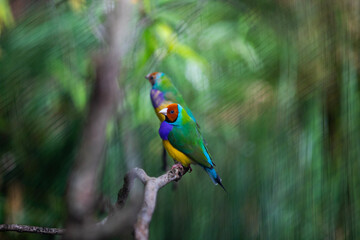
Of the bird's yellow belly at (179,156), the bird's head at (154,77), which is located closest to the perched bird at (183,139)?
the bird's yellow belly at (179,156)

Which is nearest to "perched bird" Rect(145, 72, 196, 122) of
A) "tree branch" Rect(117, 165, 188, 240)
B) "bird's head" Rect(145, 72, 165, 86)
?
"bird's head" Rect(145, 72, 165, 86)

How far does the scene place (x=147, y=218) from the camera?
0.43 metres

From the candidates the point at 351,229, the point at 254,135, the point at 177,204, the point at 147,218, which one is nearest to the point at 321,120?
the point at 254,135

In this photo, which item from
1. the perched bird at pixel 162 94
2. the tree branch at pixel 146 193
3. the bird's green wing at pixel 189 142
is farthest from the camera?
the perched bird at pixel 162 94

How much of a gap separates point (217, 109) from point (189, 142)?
23 centimetres

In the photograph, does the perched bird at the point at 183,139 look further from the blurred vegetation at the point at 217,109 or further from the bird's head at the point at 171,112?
the blurred vegetation at the point at 217,109

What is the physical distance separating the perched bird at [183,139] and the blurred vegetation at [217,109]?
0.18 metres

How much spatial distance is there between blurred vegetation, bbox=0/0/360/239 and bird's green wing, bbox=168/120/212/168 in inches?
7.4

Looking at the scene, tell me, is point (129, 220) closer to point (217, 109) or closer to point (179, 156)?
point (179, 156)

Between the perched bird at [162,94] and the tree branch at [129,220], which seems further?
the perched bird at [162,94]

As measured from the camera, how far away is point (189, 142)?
69 centimetres

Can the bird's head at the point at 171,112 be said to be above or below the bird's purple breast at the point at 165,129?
above

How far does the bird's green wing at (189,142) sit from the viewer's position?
680 millimetres

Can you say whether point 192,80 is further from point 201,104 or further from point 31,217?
point 31,217
